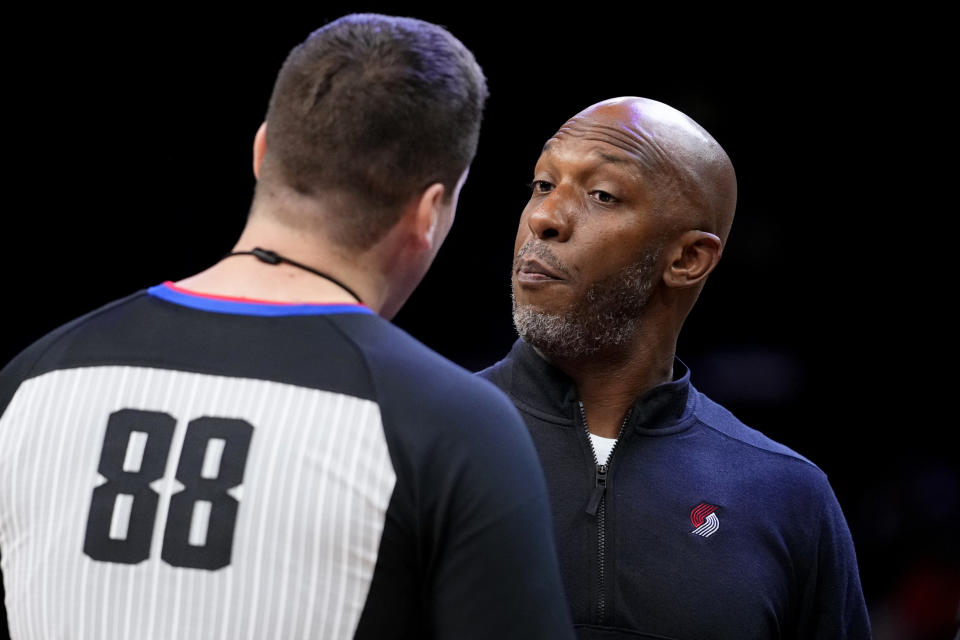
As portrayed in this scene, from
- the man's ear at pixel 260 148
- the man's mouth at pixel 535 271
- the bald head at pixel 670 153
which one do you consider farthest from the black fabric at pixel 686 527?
the man's ear at pixel 260 148

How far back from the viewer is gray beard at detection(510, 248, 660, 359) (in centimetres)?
183

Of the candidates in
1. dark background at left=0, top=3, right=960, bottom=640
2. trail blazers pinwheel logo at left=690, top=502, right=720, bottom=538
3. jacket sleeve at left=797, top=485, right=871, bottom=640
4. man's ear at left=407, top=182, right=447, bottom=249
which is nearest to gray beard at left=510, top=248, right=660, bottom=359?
trail blazers pinwheel logo at left=690, top=502, right=720, bottom=538

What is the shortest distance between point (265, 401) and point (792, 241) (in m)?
4.07

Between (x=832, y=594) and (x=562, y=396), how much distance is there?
21.1 inches

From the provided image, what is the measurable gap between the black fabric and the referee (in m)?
0.63

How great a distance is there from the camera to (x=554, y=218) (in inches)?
73.1

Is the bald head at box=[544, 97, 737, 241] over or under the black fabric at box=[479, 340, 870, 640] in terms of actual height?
over

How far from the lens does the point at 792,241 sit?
4816mm

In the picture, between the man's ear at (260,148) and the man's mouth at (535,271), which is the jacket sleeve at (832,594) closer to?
the man's mouth at (535,271)

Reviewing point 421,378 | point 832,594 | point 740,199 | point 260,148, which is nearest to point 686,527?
point 832,594

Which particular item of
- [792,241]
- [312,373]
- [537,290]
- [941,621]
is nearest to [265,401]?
[312,373]

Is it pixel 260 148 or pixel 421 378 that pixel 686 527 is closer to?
pixel 421 378

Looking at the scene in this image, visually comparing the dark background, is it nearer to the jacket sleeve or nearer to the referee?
the jacket sleeve

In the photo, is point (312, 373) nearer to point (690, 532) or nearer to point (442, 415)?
point (442, 415)
